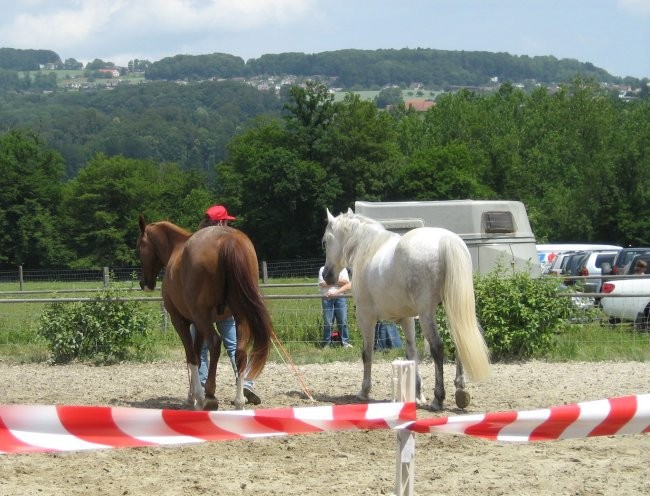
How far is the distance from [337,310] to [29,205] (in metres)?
45.4

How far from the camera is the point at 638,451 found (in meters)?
7.22

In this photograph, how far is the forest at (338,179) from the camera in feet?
144

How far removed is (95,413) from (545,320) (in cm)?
974

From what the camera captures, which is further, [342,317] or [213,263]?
[342,317]

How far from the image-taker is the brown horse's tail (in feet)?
29.0

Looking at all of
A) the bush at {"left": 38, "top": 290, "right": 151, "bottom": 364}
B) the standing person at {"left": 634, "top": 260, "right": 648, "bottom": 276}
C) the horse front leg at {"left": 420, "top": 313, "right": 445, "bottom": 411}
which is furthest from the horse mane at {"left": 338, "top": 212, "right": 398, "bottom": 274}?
the standing person at {"left": 634, "top": 260, "right": 648, "bottom": 276}

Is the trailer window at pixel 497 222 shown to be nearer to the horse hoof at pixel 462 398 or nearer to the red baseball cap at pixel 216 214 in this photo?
the red baseball cap at pixel 216 214

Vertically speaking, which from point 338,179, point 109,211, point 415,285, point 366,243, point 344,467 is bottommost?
point 109,211

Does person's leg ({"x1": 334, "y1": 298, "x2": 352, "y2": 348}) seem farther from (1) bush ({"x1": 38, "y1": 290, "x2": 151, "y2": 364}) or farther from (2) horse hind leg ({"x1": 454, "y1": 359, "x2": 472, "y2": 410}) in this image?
(2) horse hind leg ({"x1": 454, "y1": 359, "x2": 472, "y2": 410})

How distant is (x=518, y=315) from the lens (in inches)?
511

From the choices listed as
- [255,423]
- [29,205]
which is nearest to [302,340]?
[255,423]

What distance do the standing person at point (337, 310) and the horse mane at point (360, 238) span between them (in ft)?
13.0

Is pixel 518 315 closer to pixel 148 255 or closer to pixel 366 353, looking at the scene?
pixel 366 353

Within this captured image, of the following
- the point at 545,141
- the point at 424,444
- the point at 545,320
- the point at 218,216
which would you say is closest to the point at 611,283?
the point at 545,320
